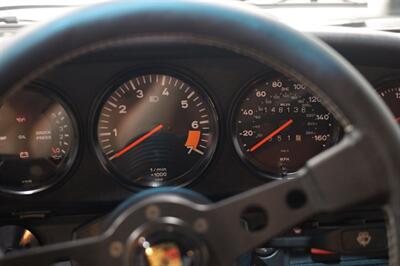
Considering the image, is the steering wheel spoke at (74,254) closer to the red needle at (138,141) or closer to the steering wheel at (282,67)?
the steering wheel at (282,67)

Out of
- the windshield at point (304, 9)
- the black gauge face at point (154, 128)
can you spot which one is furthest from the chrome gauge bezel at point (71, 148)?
the windshield at point (304, 9)

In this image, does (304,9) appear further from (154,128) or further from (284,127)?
(154,128)

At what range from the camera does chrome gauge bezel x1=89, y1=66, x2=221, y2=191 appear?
227 cm

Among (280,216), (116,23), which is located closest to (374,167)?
(280,216)

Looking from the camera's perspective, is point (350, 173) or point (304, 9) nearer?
point (350, 173)

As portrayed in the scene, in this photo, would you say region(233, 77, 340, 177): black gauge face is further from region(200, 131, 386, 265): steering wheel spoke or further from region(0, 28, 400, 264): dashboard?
region(200, 131, 386, 265): steering wheel spoke

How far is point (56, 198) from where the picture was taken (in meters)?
2.25

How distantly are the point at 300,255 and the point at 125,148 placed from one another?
788mm

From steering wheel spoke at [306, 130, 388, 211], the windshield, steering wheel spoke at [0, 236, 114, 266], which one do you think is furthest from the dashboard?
steering wheel spoke at [306, 130, 388, 211]

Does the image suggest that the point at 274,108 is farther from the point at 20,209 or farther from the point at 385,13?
the point at 20,209

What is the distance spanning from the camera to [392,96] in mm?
2445

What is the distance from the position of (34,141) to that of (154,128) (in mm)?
466

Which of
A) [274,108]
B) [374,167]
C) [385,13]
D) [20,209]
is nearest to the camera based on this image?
[374,167]

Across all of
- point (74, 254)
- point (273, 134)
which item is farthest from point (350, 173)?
point (273, 134)
